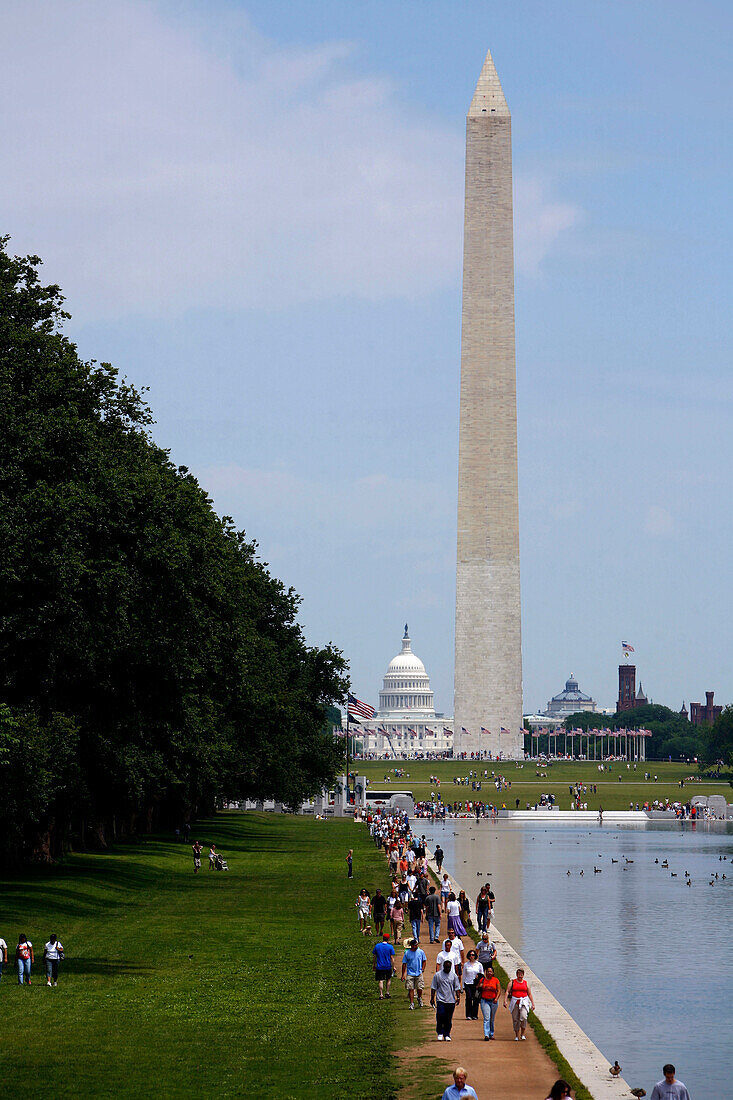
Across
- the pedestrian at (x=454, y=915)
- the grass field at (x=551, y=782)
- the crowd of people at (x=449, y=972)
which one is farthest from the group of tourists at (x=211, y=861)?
the grass field at (x=551, y=782)

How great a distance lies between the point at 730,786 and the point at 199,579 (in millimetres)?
81869

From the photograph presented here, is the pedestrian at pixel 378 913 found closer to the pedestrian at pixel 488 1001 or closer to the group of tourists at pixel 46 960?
the group of tourists at pixel 46 960

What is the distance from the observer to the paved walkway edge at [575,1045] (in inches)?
711

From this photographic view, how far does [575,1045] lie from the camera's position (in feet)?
68.1

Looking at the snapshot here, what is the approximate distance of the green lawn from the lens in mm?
18984

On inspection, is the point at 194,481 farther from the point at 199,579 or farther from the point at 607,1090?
the point at 607,1090

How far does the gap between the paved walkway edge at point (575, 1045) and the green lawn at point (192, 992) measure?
210cm

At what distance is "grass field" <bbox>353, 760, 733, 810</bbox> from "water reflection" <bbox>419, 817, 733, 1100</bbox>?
106 ft

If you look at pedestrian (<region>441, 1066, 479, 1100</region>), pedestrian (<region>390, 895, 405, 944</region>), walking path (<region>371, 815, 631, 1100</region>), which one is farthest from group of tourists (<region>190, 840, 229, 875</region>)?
pedestrian (<region>441, 1066, 479, 1100</region>)

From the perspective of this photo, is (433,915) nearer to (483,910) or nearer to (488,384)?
(483,910)

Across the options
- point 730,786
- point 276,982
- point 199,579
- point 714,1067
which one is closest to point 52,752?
point 199,579

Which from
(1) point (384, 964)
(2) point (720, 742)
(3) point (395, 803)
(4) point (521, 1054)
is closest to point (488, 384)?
(2) point (720, 742)

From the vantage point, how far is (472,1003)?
23.3 meters

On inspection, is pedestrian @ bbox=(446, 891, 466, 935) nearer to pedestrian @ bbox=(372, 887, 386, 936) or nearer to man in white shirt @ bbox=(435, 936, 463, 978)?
pedestrian @ bbox=(372, 887, 386, 936)
